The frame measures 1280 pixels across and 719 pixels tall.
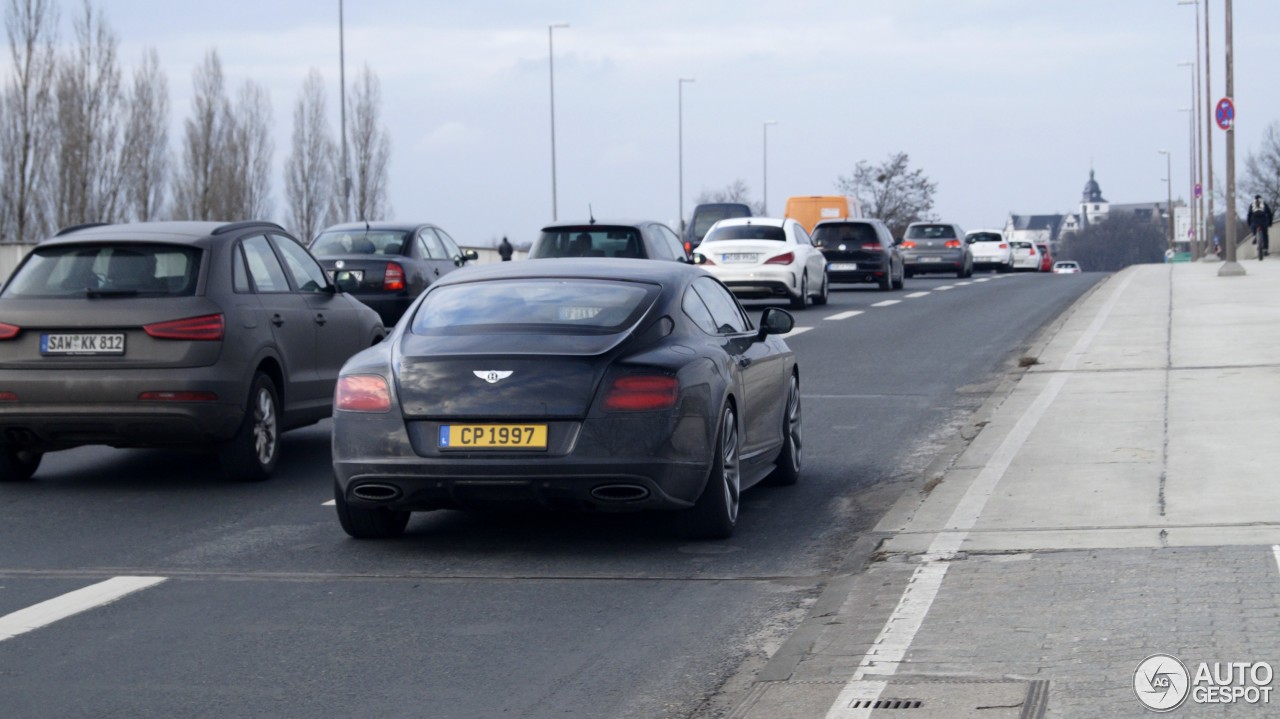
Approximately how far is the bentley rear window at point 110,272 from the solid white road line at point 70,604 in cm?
300

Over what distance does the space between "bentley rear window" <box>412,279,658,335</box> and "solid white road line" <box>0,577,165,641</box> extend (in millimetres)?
1798

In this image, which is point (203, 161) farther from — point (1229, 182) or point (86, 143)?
point (1229, 182)

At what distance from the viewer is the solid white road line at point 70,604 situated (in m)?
6.71

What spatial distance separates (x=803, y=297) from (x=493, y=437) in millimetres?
21407

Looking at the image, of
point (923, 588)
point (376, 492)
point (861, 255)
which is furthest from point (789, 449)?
point (861, 255)

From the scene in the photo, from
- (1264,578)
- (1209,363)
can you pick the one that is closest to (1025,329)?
(1209,363)

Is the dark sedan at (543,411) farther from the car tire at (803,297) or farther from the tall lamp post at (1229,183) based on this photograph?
the tall lamp post at (1229,183)

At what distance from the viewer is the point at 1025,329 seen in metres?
23.1

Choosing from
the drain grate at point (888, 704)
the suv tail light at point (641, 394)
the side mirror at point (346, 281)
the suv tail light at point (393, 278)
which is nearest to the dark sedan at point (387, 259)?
the suv tail light at point (393, 278)

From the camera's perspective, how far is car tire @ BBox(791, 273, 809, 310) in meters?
28.8

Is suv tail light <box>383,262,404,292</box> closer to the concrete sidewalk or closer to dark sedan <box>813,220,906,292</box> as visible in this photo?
the concrete sidewalk

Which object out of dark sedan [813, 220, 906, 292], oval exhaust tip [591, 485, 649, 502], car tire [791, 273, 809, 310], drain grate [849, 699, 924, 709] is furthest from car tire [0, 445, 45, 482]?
dark sedan [813, 220, 906, 292]

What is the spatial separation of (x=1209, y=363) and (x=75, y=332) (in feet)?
32.3

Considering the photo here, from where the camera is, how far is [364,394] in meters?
8.09
